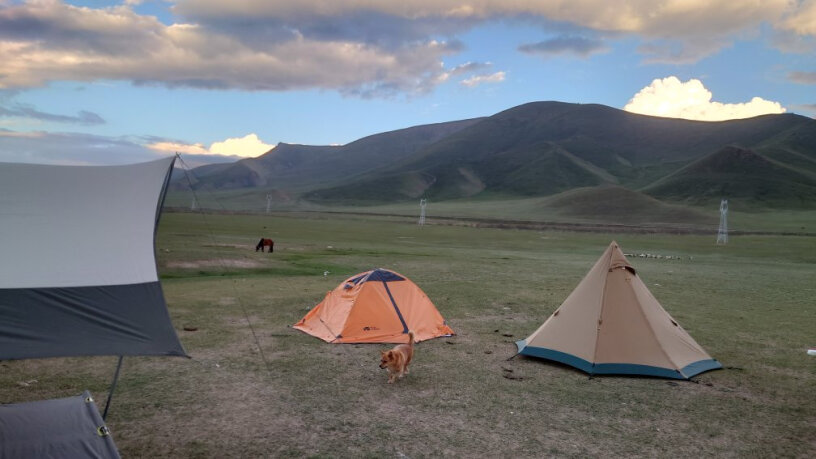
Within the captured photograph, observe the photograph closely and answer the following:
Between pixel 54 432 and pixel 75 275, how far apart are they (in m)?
1.71

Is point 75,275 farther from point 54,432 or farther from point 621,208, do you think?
point 621,208

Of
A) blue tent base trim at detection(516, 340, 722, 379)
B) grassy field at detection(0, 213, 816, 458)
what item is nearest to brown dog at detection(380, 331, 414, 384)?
grassy field at detection(0, 213, 816, 458)

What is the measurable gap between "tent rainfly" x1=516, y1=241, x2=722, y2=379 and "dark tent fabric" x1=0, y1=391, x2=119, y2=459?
8.11 m

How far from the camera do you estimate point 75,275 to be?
21.7 feet

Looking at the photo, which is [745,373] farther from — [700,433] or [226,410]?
[226,410]

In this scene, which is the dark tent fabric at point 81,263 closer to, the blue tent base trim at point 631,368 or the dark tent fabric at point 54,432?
the dark tent fabric at point 54,432

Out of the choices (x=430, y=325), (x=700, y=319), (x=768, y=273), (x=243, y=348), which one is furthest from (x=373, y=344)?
(x=768, y=273)

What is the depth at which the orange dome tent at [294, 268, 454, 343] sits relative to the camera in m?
13.1

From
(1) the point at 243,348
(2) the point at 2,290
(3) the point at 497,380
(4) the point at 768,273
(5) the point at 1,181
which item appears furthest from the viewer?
(4) the point at 768,273

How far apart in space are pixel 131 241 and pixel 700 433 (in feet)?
27.1

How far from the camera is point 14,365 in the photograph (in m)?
10.6

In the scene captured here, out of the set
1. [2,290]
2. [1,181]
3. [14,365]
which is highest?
[1,181]

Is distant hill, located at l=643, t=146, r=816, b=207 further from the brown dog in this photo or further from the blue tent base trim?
the brown dog

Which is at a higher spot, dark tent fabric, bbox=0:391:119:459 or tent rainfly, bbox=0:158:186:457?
tent rainfly, bbox=0:158:186:457
